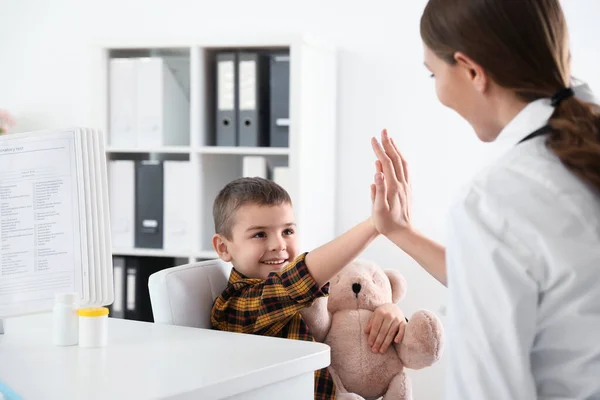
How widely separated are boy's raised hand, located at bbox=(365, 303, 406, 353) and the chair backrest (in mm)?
408

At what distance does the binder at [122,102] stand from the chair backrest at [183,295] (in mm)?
1478

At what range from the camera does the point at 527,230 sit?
3.52 ft

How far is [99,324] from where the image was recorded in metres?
1.56

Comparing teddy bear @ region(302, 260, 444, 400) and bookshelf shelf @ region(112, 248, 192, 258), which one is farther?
bookshelf shelf @ region(112, 248, 192, 258)

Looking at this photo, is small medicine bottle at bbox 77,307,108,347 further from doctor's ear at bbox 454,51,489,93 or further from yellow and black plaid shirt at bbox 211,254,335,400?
doctor's ear at bbox 454,51,489,93

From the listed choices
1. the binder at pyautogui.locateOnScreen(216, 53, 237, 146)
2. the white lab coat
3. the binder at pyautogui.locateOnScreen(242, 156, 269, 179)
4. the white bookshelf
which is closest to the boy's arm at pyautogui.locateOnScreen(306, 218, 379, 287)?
the white lab coat

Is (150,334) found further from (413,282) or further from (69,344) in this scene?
(413,282)

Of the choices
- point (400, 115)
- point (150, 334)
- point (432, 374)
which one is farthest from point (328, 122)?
point (150, 334)

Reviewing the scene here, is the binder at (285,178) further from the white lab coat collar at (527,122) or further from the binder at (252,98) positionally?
the white lab coat collar at (527,122)

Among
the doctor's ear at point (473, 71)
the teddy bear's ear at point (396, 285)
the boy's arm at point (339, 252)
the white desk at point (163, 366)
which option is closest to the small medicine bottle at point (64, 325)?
the white desk at point (163, 366)

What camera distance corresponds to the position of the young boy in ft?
5.73

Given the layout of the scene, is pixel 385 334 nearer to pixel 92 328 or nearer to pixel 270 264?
pixel 270 264

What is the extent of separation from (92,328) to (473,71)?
0.86 metres

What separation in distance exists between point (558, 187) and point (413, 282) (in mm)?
2268
